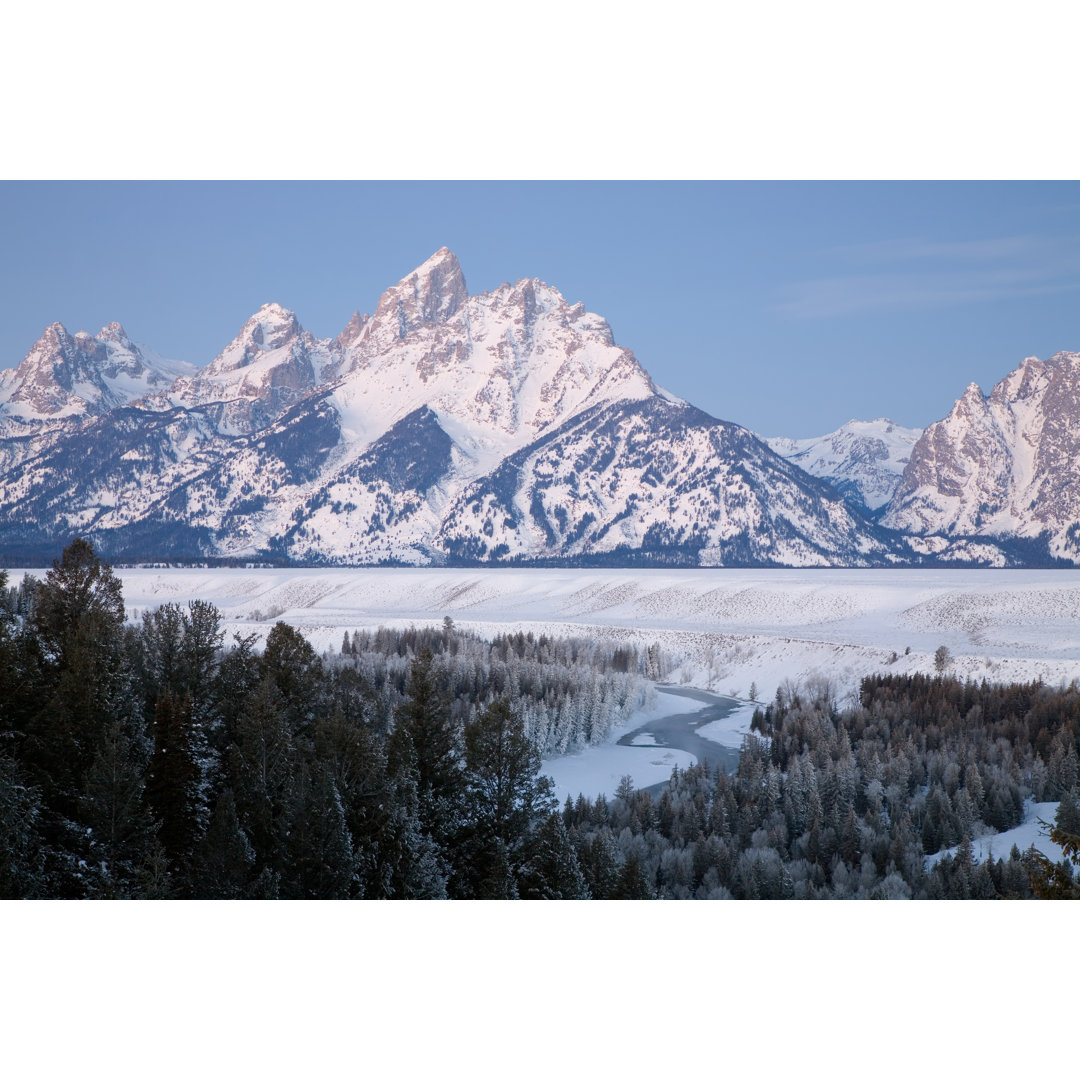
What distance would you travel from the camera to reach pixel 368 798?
92.8 ft

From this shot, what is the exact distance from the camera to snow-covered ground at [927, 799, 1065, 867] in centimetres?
4006

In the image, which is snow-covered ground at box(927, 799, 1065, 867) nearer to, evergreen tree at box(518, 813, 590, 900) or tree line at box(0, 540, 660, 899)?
tree line at box(0, 540, 660, 899)

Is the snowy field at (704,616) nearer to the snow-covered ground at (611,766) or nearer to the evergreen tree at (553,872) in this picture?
the snow-covered ground at (611,766)

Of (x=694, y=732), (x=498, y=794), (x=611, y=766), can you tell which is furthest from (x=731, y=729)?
(x=498, y=794)

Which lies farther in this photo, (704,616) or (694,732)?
(704,616)

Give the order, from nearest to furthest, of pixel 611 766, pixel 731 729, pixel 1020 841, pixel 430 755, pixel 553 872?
pixel 553 872 → pixel 430 755 → pixel 1020 841 → pixel 611 766 → pixel 731 729

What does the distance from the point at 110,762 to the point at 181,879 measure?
135 inches

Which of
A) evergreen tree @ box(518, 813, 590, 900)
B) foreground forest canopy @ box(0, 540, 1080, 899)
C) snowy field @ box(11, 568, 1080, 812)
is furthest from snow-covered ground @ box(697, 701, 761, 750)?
evergreen tree @ box(518, 813, 590, 900)

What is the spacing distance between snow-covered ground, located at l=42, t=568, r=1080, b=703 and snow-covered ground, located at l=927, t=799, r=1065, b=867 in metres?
29.0

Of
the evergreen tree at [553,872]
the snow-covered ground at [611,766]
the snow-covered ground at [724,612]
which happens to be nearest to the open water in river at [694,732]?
the snow-covered ground at [611,766]

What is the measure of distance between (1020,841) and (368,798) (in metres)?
28.9

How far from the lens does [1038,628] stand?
313 ft

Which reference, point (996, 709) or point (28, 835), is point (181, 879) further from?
point (996, 709)

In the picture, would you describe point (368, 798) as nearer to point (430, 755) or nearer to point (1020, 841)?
point (430, 755)
